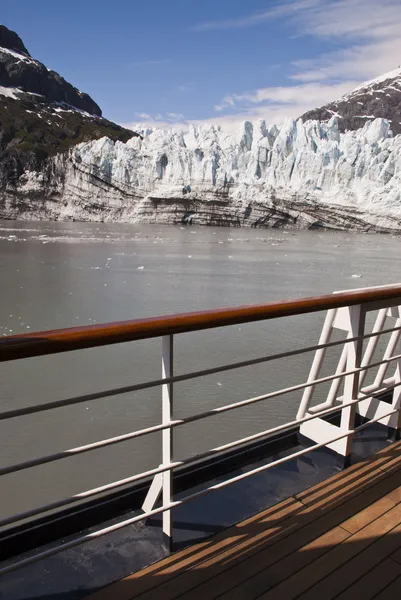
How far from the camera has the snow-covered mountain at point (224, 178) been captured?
25500 millimetres

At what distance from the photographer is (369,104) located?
269 ft

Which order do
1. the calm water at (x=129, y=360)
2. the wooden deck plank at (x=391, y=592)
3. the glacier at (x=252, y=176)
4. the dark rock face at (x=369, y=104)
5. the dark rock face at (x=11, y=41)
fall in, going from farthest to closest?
the dark rock face at (x=369, y=104) → the dark rock face at (x=11, y=41) → the glacier at (x=252, y=176) → the calm water at (x=129, y=360) → the wooden deck plank at (x=391, y=592)

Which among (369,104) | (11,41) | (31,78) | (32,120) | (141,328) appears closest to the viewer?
(141,328)

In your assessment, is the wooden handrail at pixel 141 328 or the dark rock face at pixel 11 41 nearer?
the wooden handrail at pixel 141 328

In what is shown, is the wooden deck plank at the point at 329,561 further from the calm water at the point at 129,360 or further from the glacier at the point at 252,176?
the glacier at the point at 252,176

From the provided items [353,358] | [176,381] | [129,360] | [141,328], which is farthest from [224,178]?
[141,328]

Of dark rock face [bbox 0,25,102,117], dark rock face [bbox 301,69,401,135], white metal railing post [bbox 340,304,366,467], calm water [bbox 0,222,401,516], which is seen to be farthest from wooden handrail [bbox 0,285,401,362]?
dark rock face [bbox 301,69,401,135]

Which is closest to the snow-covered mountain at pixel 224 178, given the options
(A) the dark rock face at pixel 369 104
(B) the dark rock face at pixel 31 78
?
(B) the dark rock face at pixel 31 78

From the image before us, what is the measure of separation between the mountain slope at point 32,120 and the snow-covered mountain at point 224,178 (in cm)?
26

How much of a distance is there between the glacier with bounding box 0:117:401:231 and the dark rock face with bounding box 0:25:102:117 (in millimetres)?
42416

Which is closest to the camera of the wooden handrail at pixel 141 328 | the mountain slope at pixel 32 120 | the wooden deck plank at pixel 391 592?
the wooden handrail at pixel 141 328

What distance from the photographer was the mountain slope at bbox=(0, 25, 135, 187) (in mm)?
35125

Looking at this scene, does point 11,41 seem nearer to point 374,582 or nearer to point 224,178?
point 224,178

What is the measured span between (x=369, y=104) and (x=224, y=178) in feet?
219
